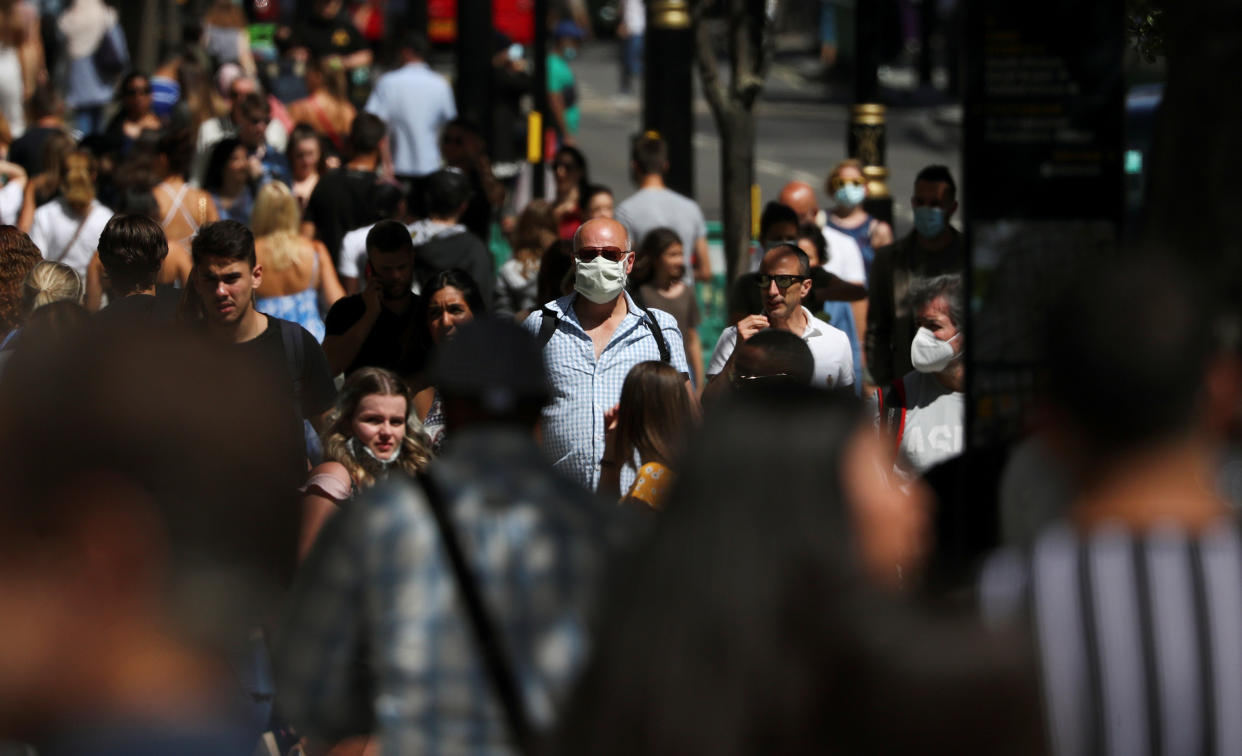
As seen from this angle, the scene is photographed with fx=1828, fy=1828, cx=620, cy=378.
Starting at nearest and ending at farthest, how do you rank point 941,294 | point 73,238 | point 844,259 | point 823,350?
point 941,294, point 823,350, point 73,238, point 844,259

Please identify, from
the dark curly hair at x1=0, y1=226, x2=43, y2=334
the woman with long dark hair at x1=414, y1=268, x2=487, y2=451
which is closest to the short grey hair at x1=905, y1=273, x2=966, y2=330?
the woman with long dark hair at x1=414, y1=268, x2=487, y2=451

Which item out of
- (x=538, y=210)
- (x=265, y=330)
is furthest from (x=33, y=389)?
(x=538, y=210)

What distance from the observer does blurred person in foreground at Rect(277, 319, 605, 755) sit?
300 cm

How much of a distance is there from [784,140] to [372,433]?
2055 centimetres

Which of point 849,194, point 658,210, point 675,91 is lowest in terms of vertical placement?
point 849,194

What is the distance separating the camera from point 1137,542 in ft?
8.50

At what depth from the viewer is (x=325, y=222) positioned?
10570 mm

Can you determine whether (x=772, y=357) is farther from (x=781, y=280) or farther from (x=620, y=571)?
(x=620, y=571)

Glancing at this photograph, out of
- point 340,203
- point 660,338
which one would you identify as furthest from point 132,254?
point 340,203

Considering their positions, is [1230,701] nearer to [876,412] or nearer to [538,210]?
[876,412]

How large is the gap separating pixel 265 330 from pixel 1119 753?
175 inches

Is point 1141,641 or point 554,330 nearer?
point 1141,641

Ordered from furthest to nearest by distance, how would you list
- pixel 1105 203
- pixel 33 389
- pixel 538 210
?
pixel 538 210
pixel 1105 203
pixel 33 389

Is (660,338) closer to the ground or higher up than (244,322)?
closer to the ground
